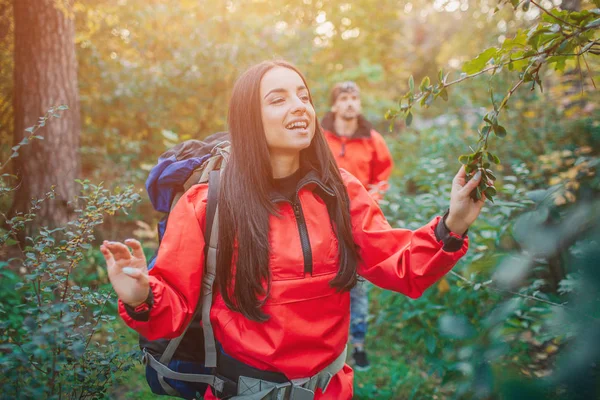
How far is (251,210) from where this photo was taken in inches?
65.9

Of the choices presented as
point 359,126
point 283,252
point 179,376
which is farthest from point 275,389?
point 359,126

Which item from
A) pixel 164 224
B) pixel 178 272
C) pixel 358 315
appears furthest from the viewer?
pixel 358 315

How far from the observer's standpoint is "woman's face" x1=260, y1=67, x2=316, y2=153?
1723 mm

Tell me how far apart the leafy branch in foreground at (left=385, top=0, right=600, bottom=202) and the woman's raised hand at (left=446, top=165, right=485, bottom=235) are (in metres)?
0.03

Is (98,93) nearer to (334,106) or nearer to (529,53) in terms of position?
(334,106)

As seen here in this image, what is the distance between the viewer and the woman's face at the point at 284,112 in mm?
1723

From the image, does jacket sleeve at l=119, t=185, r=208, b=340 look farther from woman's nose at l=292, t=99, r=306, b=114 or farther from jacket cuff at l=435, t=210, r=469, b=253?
jacket cuff at l=435, t=210, r=469, b=253

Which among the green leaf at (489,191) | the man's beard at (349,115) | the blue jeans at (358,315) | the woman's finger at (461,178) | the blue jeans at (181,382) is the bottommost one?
the blue jeans at (358,315)

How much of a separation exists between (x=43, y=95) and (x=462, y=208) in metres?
3.79

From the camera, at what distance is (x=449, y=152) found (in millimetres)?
6379

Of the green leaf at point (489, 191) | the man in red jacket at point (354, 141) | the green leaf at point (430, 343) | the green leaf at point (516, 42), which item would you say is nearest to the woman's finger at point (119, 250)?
the green leaf at point (489, 191)

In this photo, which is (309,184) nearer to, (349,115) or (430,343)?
(430,343)

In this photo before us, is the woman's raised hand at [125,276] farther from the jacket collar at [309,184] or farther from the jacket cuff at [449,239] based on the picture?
the jacket cuff at [449,239]

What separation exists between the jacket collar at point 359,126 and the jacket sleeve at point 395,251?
8.40 feet
